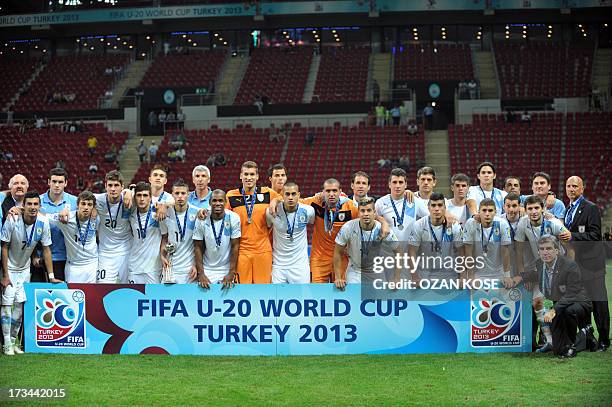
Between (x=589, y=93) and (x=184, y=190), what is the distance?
29.0 metres

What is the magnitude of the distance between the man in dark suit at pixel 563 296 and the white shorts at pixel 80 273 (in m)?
5.36

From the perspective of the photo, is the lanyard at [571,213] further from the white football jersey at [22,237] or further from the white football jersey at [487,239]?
the white football jersey at [22,237]

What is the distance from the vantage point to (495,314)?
893cm

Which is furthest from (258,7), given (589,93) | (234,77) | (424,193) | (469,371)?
(469,371)

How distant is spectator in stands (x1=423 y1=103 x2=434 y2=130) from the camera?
3444 cm

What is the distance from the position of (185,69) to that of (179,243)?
1254 inches

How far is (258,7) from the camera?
40.4 m

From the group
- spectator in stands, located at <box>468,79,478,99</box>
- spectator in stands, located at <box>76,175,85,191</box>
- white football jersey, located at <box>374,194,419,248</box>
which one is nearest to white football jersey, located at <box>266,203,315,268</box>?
white football jersey, located at <box>374,194,419,248</box>

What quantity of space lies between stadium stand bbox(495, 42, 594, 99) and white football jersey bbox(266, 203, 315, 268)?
27.5m

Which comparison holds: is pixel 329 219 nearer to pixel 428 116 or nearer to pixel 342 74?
pixel 428 116

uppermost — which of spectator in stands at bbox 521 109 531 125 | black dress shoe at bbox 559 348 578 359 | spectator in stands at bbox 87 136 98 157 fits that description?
spectator in stands at bbox 521 109 531 125

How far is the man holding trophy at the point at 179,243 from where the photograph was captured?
9508 mm

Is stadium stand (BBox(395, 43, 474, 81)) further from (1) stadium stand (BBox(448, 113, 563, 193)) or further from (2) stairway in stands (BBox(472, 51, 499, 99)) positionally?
(1) stadium stand (BBox(448, 113, 563, 193))

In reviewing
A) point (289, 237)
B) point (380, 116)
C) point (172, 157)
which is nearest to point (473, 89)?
point (380, 116)
